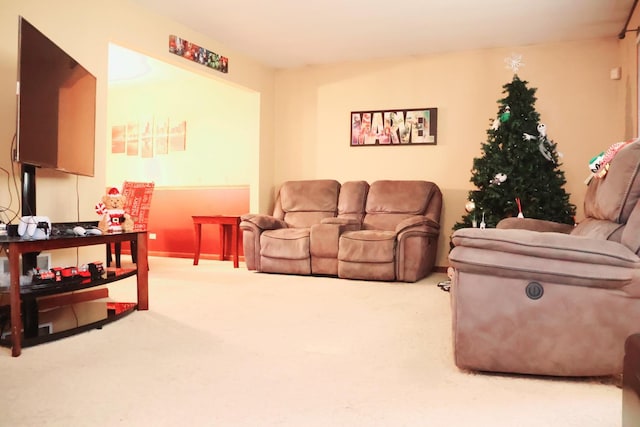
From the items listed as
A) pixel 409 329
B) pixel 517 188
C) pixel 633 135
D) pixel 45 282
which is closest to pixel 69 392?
pixel 45 282

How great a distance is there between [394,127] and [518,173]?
1.61 meters

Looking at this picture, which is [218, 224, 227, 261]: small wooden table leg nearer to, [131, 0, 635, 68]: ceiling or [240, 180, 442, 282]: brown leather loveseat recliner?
[240, 180, 442, 282]: brown leather loveseat recliner

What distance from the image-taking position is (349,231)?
4.64 metres

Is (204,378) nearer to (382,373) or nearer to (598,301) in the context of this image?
(382,373)

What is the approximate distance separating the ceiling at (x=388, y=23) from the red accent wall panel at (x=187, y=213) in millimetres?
1793

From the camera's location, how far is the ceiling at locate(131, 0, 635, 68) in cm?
397

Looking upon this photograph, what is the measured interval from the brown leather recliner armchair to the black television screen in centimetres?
221

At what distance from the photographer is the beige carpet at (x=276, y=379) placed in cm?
147

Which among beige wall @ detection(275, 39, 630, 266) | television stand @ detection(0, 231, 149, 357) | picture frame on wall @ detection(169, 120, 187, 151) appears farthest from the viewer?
picture frame on wall @ detection(169, 120, 187, 151)

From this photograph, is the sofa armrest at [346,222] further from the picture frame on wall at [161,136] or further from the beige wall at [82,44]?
the picture frame on wall at [161,136]

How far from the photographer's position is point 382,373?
1.88 m

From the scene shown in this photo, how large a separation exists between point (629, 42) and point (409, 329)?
3500mm

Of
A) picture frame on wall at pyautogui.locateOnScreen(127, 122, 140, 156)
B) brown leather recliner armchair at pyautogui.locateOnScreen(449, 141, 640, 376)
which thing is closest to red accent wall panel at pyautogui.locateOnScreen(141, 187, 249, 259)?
picture frame on wall at pyautogui.locateOnScreen(127, 122, 140, 156)

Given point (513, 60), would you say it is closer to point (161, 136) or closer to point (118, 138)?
point (161, 136)
